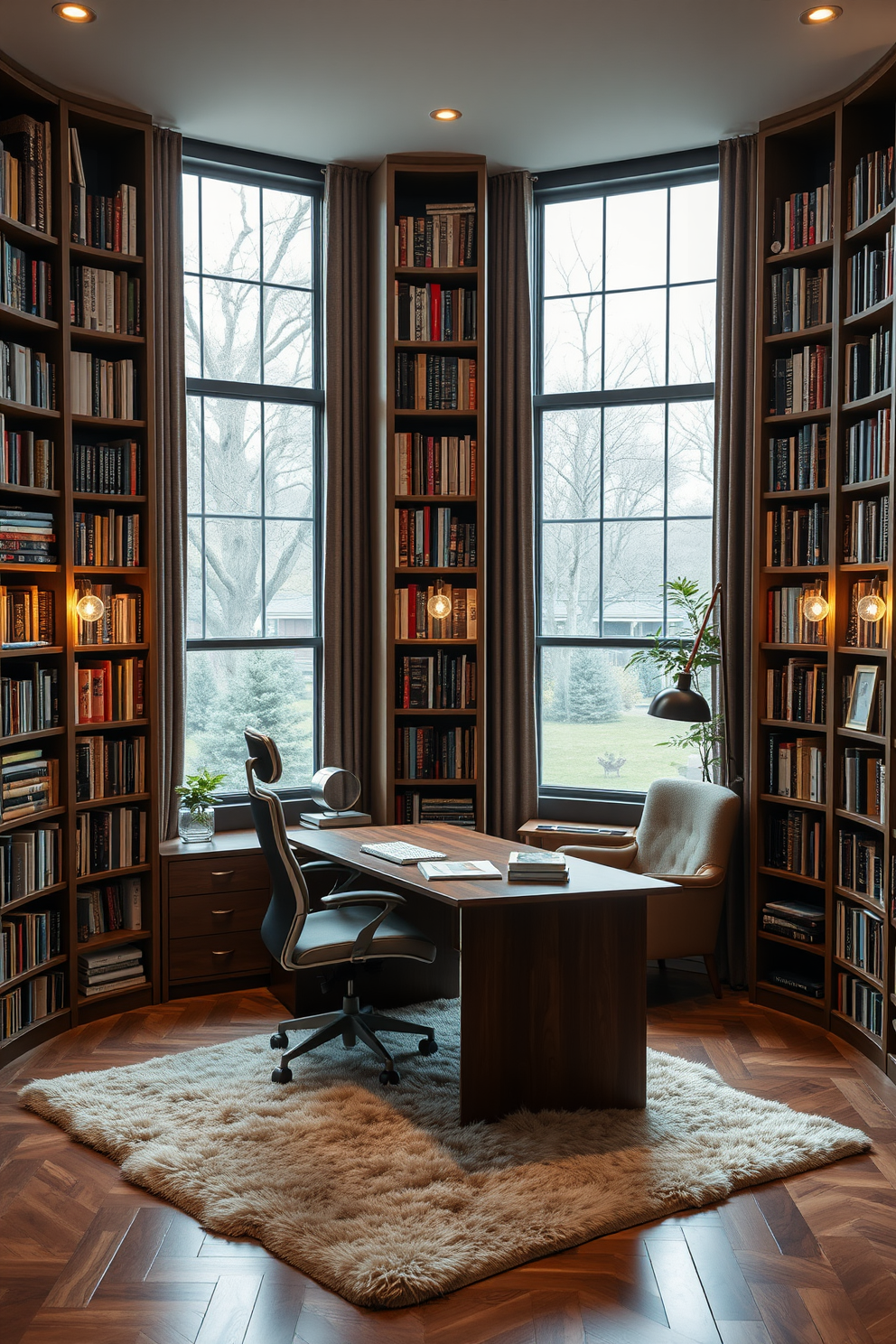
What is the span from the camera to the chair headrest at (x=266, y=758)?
403cm

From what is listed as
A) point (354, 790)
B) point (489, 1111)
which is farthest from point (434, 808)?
point (489, 1111)

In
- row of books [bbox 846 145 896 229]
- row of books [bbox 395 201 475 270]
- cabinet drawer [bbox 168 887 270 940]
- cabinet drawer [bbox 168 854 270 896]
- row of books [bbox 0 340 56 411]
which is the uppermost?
row of books [bbox 395 201 475 270]

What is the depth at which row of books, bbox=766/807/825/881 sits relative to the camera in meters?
4.72

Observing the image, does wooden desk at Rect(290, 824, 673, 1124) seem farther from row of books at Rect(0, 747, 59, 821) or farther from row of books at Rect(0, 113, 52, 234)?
row of books at Rect(0, 113, 52, 234)

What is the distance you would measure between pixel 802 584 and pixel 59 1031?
142 inches

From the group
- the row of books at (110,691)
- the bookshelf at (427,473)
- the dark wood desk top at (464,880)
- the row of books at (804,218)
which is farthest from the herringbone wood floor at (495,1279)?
the row of books at (804,218)

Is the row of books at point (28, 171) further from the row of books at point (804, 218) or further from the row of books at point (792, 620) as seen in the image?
the row of books at point (792, 620)

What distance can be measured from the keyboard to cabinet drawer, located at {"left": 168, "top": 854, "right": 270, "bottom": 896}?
0.90 metres

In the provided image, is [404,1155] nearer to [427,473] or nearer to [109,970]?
[109,970]

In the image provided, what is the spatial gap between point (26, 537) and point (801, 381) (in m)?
3.21

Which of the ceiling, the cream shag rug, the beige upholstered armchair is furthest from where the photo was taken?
the beige upholstered armchair

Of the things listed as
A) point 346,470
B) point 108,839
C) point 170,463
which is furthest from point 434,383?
point 108,839

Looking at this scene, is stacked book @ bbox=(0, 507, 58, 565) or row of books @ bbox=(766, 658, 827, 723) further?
row of books @ bbox=(766, 658, 827, 723)

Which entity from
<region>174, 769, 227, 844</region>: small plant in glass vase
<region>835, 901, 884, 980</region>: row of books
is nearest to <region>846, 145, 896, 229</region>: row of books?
<region>835, 901, 884, 980</region>: row of books
